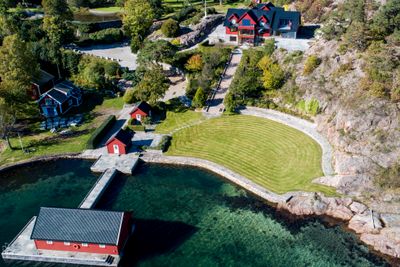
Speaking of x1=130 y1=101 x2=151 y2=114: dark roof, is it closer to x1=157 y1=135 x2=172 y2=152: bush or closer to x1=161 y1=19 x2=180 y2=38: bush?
x1=157 y1=135 x2=172 y2=152: bush

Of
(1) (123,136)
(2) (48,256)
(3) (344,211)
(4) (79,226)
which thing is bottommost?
(2) (48,256)

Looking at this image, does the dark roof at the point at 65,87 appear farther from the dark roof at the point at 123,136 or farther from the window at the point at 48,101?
the dark roof at the point at 123,136

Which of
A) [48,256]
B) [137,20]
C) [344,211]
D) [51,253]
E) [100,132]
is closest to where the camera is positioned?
[48,256]

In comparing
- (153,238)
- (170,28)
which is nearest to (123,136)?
(153,238)

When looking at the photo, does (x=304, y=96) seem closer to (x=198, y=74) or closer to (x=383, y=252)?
(x=198, y=74)

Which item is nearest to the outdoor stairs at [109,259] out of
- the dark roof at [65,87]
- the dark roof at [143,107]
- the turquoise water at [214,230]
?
the turquoise water at [214,230]

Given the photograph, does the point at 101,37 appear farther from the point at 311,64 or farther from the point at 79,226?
the point at 79,226

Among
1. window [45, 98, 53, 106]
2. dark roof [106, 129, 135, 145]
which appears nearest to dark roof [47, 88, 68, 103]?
window [45, 98, 53, 106]
